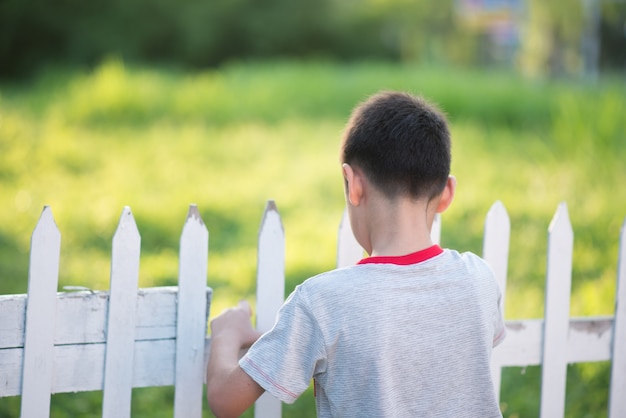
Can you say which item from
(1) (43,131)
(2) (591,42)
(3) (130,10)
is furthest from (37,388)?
(2) (591,42)

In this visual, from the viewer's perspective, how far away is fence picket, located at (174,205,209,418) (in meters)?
1.94

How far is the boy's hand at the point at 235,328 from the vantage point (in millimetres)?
1856

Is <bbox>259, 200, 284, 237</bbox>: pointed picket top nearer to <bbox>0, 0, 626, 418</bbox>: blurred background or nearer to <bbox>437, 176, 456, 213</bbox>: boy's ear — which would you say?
<bbox>437, 176, 456, 213</bbox>: boy's ear

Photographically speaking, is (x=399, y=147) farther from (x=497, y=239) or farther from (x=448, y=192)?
(x=497, y=239)

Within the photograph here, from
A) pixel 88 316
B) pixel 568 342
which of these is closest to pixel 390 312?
pixel 88 316

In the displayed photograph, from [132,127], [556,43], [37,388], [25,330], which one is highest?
[556,43]

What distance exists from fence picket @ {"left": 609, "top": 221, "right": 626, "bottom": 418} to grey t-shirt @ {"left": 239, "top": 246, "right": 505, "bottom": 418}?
0.96m

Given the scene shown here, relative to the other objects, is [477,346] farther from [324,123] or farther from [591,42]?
[591,42]

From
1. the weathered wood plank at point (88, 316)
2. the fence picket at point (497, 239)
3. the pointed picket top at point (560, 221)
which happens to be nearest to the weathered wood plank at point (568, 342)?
the fence picket at point (497, 239)

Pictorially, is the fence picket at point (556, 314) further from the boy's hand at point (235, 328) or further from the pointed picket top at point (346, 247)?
the boy's hand at point (235, 328)

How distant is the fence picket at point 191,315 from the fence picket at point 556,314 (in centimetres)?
102

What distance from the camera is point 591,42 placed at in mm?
29562

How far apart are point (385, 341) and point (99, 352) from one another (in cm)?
78

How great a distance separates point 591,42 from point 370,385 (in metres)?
30.7
